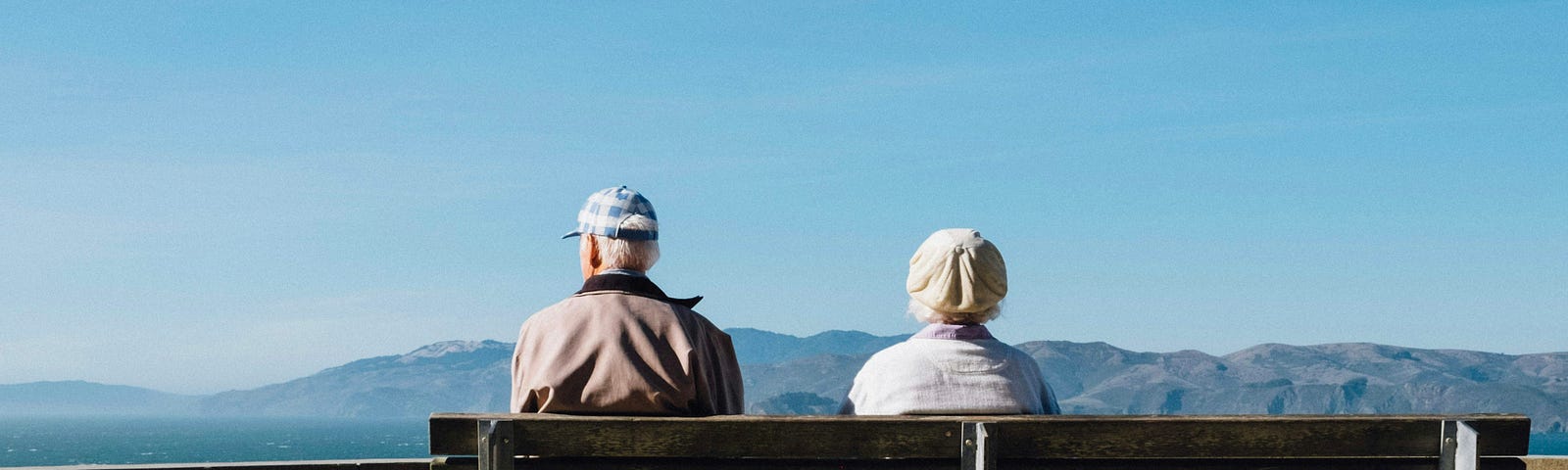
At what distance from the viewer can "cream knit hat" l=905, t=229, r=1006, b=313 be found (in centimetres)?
486

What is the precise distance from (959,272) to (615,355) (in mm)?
1080

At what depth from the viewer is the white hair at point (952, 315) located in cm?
494

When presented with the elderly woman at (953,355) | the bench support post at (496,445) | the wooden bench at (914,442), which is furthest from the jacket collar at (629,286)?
the bench support post at (496,445)

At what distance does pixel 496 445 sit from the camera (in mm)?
3689

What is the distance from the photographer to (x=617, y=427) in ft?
12.3

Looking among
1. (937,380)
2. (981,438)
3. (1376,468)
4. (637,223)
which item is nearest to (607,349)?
(637,223)

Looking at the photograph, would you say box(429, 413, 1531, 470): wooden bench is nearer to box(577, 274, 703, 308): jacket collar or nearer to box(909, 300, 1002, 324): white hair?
box(909, 300, 1002, 324): white hair

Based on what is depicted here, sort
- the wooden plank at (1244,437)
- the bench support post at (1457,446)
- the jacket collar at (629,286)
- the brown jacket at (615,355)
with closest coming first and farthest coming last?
the wooden plank at (1244,437) < the bench support post at (1457,446) < the brown jacket at (615,355) < the jacket collar at (629,286)

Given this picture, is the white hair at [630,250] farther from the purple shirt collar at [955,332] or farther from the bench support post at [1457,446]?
the bench support post at [1457,446]

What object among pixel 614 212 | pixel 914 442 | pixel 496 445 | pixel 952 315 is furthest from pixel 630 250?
pixel 914 442

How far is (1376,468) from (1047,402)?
1262mm

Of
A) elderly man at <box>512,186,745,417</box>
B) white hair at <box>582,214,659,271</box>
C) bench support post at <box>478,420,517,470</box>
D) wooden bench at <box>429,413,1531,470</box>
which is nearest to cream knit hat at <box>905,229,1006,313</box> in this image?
elderly man at <box>512,186,745,417</box>

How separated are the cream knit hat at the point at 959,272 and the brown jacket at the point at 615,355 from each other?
0.74m

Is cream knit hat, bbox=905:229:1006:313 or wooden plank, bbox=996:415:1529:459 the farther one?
cream knit hat, bbox=905:229:1006:313
